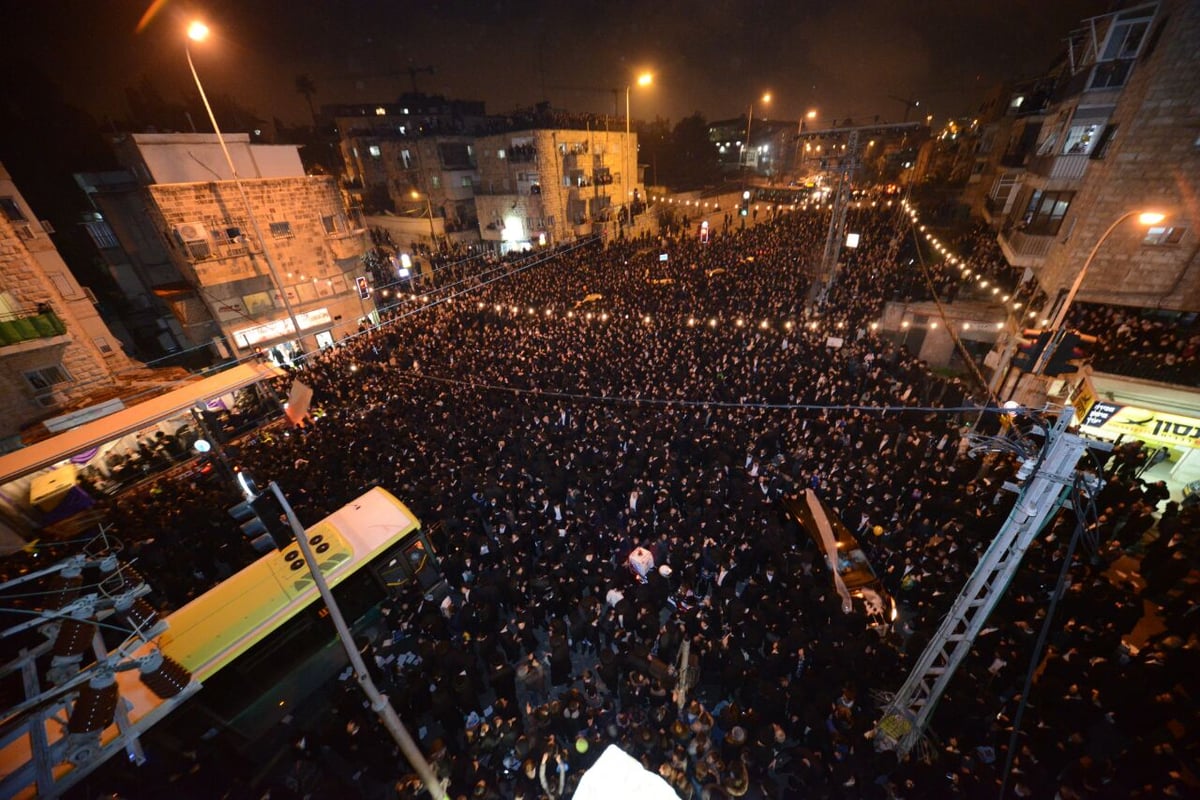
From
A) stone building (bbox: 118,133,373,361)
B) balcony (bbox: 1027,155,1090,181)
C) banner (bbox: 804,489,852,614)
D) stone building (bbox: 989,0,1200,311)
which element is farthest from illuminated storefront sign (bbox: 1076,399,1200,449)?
stone building (bbox: 118,133,373,361)

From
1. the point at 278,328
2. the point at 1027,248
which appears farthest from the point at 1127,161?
the point at 278,328

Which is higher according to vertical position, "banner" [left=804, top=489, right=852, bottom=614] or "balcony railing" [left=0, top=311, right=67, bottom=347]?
"balcony railing" [left=0, top=311, right=67, bottom=347]

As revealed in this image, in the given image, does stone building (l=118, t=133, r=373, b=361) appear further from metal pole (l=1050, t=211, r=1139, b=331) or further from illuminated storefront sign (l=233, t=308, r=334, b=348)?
metal pole (l=1050, t=211, r=1139, b=331)

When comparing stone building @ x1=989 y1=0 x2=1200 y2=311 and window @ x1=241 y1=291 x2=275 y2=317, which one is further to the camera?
window @ x1=241 y1=291 x2=275 y2=317

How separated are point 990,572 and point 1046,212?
747 inches

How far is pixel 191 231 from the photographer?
18672 mm

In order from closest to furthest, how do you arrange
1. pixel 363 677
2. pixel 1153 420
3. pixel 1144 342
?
1. pixel 363 677
2. pixel 1153 420
3. pixel 1144 342

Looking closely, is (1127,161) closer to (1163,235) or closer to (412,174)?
(1163,235)

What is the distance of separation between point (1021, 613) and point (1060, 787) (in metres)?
2.96

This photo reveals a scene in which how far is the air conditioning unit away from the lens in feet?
60.2

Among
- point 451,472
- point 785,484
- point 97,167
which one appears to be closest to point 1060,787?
point 785,484

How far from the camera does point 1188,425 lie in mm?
10375

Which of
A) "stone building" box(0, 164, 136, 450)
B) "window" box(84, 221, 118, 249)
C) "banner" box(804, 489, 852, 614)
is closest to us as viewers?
"banner" box(804, 489, 852, 614)

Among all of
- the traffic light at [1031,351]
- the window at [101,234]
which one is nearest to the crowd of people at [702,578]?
the traffic light at [1031,351]
